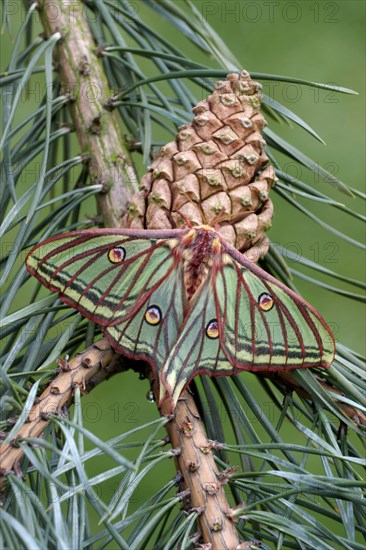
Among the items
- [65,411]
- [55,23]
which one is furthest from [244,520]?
[55,23]

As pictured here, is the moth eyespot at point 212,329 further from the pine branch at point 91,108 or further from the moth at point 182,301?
the pine branch at point 91,108

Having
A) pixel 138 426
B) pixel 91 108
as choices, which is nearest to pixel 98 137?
pixel 91 108

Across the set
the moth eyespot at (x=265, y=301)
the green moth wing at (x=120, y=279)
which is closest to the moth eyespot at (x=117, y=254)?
the green moth wing at (x=120, y=279)

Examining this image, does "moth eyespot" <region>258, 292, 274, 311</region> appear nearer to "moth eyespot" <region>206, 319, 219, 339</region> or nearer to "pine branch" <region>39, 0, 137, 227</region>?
"moth eyespot" <region>206, 319, 219, 339</region>

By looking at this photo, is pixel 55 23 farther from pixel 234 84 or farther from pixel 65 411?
pixel 65 411

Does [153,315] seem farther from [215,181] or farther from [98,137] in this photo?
[98,137]

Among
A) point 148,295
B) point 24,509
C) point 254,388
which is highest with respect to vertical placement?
point 148,295
